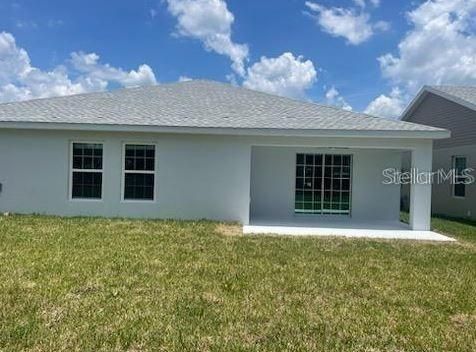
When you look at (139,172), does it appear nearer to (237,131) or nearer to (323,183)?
(237,131)

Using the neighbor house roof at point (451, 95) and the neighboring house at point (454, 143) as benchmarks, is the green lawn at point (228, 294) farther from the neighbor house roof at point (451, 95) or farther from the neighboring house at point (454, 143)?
the neighbor house roof at point (451, 95)

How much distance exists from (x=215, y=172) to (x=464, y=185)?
35.6 ft

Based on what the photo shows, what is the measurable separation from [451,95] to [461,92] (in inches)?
→ 45.2

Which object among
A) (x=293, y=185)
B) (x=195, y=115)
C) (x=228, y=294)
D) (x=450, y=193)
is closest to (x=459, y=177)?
(x=450, y=193)

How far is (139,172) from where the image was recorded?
1321 centimetres

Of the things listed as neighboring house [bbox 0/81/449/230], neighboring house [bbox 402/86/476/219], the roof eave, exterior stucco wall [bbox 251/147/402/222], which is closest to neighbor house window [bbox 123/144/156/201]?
neighboring house [bbox 0/81/449/230]

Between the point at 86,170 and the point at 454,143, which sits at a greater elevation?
the point at 454,143

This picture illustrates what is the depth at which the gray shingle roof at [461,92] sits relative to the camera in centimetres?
1756

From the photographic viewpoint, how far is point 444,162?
19.0 metres

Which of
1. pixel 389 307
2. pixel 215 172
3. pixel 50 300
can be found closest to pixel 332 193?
pixel 215 172

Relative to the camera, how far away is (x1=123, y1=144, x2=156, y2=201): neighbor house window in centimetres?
1319

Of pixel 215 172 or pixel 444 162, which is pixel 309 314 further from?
pixel 444 162

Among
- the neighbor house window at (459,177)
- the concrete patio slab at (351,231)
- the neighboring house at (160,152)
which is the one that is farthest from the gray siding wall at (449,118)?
the concrete patio slab at (351,231)

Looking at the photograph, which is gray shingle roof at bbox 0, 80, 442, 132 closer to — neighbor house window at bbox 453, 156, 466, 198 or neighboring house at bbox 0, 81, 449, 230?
neighboring house at bbox 0, 81, 449, 230
